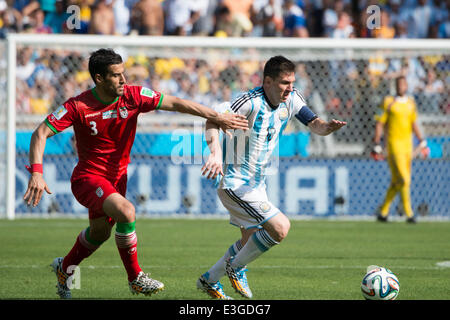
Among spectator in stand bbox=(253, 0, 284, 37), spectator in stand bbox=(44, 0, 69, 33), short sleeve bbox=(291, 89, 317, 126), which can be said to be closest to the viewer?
short sleeve bbox=(291, 89, 317, 126)

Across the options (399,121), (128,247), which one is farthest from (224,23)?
(128,247)

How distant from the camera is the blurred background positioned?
1457 cm

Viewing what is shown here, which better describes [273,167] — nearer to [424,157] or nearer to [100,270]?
[424,157]

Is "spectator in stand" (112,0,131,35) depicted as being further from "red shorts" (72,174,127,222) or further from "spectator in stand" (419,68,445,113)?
"red shorts" (72,174,127,222)

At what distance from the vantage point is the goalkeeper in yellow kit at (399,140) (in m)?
14.0

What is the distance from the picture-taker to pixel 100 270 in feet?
27.5

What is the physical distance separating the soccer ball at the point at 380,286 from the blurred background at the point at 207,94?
26.2 ft

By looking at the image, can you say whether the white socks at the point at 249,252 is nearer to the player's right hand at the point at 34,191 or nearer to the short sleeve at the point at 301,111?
the short sleeve at the point at 301,111

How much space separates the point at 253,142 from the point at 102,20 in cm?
1133

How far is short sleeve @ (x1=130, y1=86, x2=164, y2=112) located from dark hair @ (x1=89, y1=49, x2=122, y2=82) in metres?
0.31

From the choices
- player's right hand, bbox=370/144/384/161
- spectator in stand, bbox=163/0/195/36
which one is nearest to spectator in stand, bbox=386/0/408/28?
spectator in stand, bbox=163/0/195/36

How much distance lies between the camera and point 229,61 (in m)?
15.9
